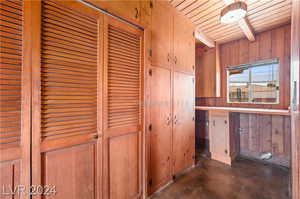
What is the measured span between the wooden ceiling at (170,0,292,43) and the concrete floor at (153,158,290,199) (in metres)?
2.68

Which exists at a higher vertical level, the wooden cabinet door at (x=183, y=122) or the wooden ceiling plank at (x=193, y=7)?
the wooden ceiling plank at (x=193, y=7)

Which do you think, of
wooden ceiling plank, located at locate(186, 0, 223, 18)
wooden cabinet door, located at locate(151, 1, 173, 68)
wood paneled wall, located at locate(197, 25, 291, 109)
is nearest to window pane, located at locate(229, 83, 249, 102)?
wood paneled wall, located at locate(197, 25, 291, 109)

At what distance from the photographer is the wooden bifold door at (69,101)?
75cm

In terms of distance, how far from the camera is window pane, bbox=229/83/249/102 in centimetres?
300

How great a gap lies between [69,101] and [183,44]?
6.39 ft

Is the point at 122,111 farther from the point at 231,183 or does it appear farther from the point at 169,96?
the point at 231,183

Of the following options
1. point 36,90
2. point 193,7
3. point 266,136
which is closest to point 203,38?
point 193,7

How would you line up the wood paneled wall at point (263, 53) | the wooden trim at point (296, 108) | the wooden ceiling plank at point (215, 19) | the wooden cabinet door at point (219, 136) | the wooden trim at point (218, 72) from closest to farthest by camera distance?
the wooden trim at point (296, 108) → the wooden ceiling plank at point (215, 19) → the wood paneled wall at point (263, 53) → the wooden cabinet door at point (219, 136) → the wooden trim at point (218, 72)

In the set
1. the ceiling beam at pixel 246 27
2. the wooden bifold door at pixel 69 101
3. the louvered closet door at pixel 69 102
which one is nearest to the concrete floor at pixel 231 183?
the wooden bifold door at pixel 69 101

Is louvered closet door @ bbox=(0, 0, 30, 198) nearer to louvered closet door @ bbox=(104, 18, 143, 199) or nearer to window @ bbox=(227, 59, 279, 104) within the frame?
louvered closet door @ bbox=(104, 18, 143, 199)

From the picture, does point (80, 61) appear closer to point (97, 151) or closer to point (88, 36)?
point (88, 36)

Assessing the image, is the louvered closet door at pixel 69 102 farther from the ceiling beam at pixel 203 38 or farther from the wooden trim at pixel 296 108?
the ceiling beam at pixel 203 38

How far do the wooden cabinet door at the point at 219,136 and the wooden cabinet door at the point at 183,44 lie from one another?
1.15 m

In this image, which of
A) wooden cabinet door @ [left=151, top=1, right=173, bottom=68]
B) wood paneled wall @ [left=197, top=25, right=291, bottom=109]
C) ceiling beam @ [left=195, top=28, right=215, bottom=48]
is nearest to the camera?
wooden cabinet door @ [left=151, top=1, right=173, bottom=68]
